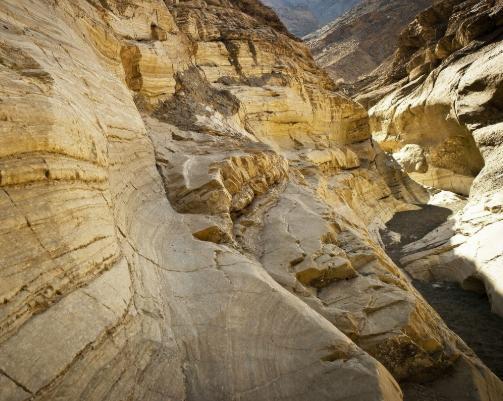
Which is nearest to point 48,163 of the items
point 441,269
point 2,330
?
point 2,330

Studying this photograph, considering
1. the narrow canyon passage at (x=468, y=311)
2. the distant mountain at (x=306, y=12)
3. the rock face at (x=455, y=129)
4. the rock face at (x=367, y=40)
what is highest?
the distant mountain at (x=306, y=12)

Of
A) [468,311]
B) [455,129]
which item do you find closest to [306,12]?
[455,129]

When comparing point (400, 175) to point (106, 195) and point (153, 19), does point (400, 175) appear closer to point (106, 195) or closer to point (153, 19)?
point (153, 19)

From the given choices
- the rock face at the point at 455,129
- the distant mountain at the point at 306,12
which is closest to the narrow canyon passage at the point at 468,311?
the rock face at the point at 455,129

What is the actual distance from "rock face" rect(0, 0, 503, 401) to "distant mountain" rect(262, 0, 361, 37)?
7959 centimetres

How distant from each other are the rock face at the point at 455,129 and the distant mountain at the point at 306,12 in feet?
192

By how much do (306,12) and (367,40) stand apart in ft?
143

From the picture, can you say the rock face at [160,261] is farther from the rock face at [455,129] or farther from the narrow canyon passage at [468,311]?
the rock face at [455,129]

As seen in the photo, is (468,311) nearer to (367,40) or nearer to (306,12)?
(367,40)

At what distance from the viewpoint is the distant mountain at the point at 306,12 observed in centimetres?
7949

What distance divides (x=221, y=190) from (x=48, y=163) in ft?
9.91

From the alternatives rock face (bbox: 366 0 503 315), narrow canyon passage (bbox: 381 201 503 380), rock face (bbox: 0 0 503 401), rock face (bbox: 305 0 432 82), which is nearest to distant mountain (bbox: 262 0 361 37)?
rock face (bbox: 305 0 432 82)

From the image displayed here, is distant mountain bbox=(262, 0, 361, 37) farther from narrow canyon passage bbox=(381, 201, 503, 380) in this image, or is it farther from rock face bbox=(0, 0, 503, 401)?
Result: rock face bbox=(0, 0, 503, 401)

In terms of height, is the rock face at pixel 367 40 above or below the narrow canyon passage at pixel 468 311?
above
